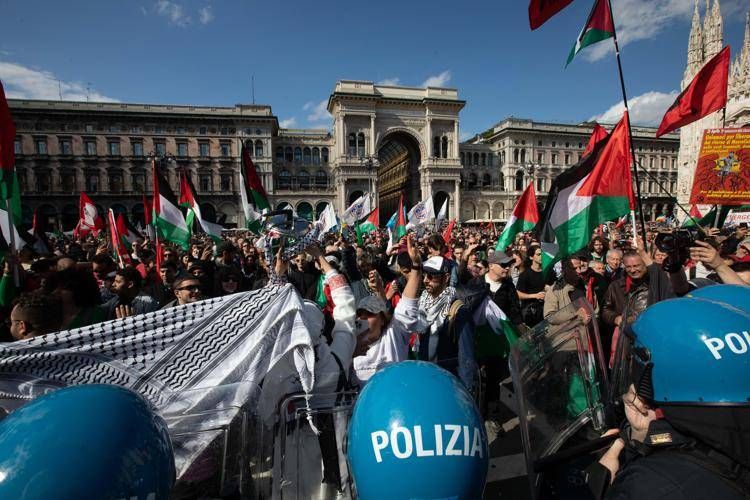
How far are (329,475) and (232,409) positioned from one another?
543 mm

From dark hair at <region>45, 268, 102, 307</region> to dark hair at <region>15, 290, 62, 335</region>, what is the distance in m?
0.51

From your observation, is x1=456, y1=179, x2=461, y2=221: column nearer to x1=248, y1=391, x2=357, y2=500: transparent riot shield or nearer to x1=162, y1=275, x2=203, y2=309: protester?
x1=162, y1=275, x2=203, y2=309: protester

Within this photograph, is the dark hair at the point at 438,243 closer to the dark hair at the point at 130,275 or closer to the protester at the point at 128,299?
the protester at the point at 128,299

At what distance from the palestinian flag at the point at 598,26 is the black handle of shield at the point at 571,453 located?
15.6 ft

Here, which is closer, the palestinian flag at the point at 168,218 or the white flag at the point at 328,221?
the palestinian flag at the point at 168,218

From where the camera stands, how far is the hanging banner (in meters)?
5.29

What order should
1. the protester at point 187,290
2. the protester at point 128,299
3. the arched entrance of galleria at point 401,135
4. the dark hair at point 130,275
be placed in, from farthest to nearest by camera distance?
the arched entrance of galleria at point 401,135 < the dark hair at point 130,275 < the protester at point 128,299 < the protester at point 187,290

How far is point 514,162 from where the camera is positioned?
55094 mm

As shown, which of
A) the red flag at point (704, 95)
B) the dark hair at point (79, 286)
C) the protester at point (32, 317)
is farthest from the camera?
the red flag at point (704, 95)

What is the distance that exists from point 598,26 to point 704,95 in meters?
1.83

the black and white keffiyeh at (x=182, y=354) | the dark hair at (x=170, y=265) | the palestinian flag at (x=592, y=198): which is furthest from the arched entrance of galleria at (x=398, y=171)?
the black and white keffiyeh at (x=182, y=354)

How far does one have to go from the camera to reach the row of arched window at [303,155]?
161 feet

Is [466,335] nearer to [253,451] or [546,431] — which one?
[546,431]

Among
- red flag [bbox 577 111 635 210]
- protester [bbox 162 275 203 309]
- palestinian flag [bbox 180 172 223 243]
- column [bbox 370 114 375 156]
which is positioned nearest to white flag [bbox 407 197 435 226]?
palestinian flag [bbox 180 172 223 243]
